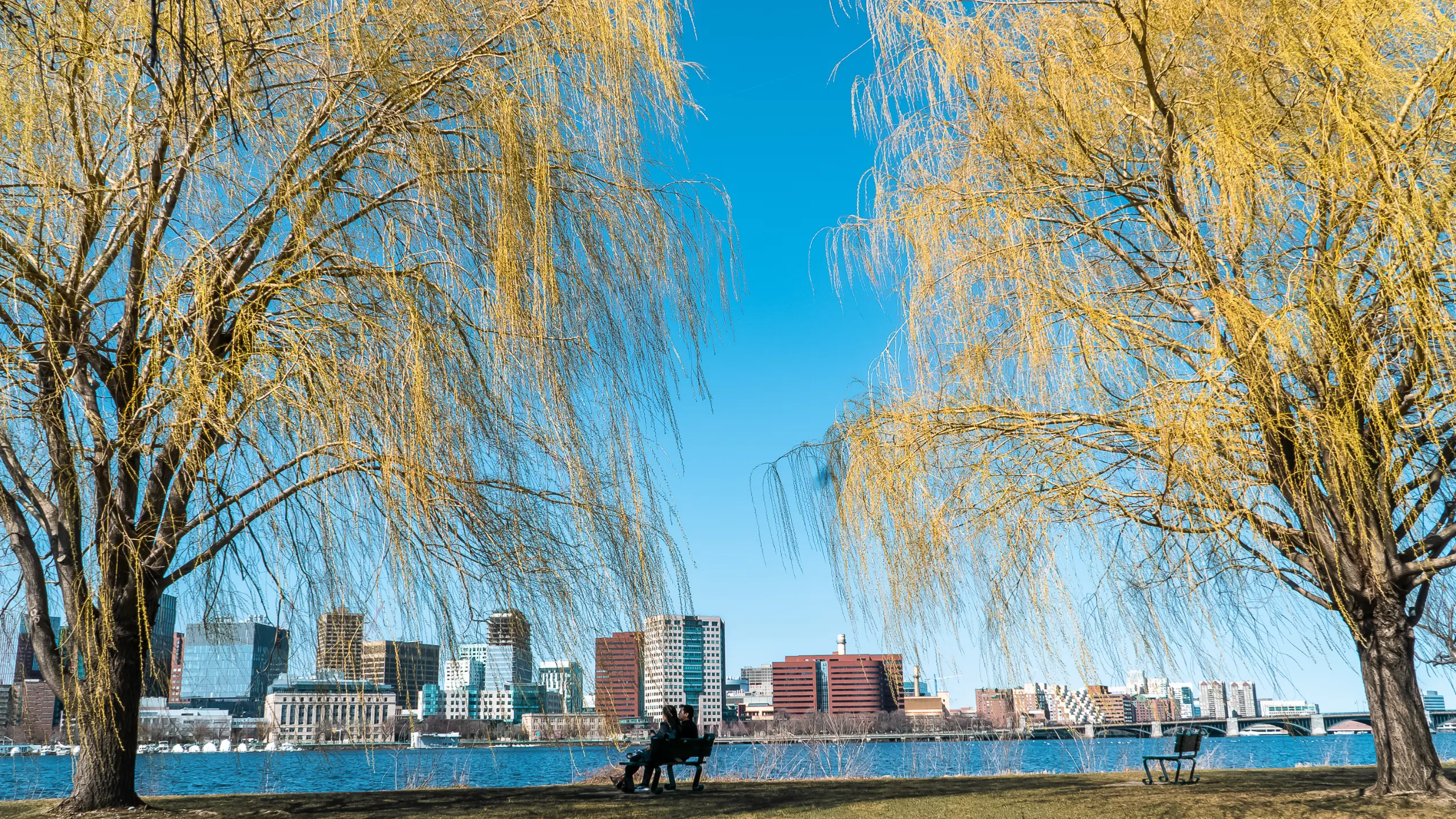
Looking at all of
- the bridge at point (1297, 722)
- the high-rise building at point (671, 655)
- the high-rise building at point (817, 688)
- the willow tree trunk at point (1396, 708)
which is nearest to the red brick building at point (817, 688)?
the high-rise building at point (817, 688)

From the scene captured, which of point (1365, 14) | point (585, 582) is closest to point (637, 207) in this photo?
point (585, 582)

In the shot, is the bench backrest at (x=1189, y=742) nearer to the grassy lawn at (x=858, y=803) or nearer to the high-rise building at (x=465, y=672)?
the grassy lawn at (x=858, y=803)

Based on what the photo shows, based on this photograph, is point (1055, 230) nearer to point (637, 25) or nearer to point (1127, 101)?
point (1127, 101)

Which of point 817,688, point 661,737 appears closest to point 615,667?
point 661,737

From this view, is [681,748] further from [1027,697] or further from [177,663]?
[177,663]

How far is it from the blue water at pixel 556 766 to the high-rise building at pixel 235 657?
727 millimetres

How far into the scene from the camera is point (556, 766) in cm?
5166

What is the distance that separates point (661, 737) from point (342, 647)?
327 cm

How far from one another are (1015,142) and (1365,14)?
2.36 meters

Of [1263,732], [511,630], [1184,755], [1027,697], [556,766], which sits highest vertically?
Result: [511,630]

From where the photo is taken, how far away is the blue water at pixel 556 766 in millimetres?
12000

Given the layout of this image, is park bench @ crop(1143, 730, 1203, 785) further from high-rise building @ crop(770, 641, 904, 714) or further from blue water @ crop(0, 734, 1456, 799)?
high-rise building @ crop(770, 641, 904, 714)

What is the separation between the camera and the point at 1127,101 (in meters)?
7.34

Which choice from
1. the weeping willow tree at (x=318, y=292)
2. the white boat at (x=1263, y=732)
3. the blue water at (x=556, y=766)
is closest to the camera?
the weeping willow tree at (x=318, y=292)
